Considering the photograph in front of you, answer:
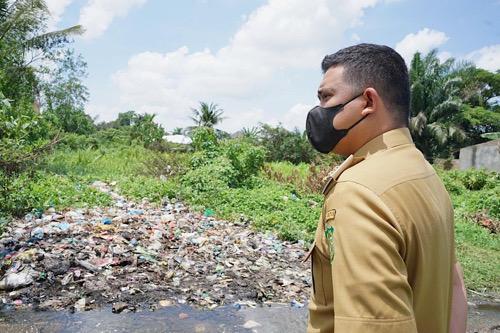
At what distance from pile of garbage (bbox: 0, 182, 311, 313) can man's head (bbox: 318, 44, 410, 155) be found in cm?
390

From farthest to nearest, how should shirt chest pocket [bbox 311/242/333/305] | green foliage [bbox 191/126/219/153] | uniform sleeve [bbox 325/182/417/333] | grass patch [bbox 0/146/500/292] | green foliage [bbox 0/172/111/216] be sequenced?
green foliage [bbox 191/126/219/153] < grass patch [bbox 0/146/500/292] < green foliage [bbox 0/172/111/216] < shirt chest pocket [bbox 311/242/333/305] < uniform sleeve [bbox 325/182/417/333]

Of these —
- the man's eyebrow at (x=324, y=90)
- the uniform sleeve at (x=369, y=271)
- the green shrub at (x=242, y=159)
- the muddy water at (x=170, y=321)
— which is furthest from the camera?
the green shrub at (x=242, y=159)

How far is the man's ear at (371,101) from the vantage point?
1190 mm

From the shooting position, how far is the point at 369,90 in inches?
46.8

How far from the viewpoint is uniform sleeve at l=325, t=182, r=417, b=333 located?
0.92 metres

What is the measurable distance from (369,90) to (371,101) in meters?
0.03

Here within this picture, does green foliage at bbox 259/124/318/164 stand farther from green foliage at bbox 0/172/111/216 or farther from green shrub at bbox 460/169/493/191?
green foliage at bbox 0/172/111/216

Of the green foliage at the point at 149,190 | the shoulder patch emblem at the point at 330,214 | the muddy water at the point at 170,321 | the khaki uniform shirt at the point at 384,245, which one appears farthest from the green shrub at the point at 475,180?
the shoulder patch emblem at the point at 330,214

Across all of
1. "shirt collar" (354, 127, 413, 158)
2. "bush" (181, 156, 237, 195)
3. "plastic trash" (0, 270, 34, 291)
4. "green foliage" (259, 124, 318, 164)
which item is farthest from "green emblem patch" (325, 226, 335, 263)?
"green foliage" (259, 124, 318, 164)

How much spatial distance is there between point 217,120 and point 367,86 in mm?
30448

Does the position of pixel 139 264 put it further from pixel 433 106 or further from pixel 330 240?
pixel 433 106

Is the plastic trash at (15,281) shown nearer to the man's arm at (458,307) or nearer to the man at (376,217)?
the man at (376,217)

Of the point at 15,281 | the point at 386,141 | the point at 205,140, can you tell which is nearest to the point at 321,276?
the point at 386,141

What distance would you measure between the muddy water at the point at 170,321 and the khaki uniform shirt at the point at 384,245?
3.36 meters
